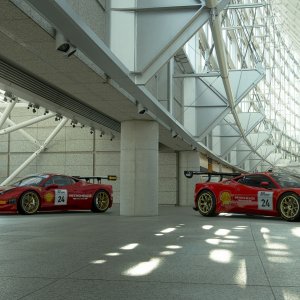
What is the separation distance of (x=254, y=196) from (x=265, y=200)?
36cm

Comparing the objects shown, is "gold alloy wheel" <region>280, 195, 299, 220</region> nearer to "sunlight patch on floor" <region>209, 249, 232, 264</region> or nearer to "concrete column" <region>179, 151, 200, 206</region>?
"sunlight patch on floor" <region>209, 249, 232, 264</region>

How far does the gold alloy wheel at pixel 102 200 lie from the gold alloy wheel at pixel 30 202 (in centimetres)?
234

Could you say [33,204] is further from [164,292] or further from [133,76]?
[164,292]

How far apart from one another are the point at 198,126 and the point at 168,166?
4.76 metres

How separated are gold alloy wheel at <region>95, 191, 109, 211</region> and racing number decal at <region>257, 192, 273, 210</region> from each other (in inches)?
232

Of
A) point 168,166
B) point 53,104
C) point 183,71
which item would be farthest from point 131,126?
point 168,166

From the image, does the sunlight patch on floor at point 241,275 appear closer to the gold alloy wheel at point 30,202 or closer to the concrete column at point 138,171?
the concrete column at point 138,171

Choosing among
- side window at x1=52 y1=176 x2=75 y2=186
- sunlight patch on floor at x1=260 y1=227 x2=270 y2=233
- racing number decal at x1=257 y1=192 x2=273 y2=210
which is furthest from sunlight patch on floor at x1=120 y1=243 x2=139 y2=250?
side window at x1=52 y1=176 x2=75 y2=186

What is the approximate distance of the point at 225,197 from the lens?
14766 mm

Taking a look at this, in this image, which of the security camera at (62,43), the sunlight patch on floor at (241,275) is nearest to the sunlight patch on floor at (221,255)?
the sunlight patch on floor at (241,275)

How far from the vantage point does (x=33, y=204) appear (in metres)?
15.6

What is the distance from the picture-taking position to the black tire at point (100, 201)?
56.4ft

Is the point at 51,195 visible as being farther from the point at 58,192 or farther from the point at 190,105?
the point at 190,105

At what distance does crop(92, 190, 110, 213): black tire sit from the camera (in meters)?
17.2
